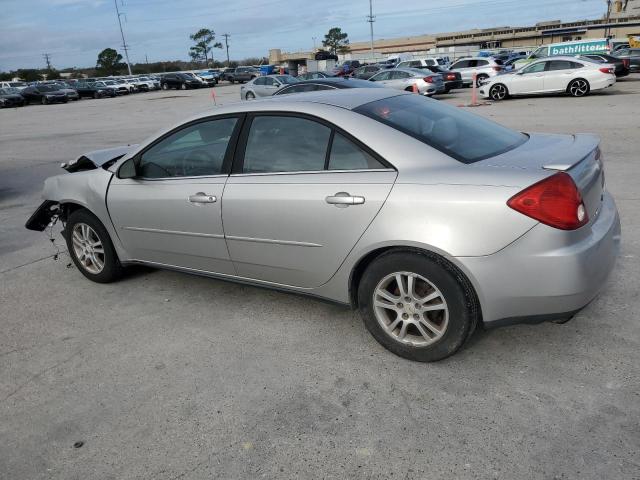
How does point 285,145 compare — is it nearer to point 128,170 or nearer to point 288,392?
point 128,170

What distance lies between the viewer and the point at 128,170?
13.7 ft

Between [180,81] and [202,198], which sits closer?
[202,198]

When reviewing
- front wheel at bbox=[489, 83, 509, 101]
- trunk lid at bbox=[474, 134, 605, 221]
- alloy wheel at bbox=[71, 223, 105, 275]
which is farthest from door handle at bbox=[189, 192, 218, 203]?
front wheel at bbox=[489, 83, 509, 101]

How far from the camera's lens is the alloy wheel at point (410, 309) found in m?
3.02

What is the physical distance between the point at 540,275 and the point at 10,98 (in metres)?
45.8

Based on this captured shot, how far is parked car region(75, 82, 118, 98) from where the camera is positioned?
148 ft

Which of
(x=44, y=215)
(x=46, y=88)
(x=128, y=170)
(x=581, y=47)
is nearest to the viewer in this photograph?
(x=128, y=170)

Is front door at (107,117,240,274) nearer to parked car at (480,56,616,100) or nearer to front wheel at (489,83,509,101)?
parked car at (480,56,616,100)

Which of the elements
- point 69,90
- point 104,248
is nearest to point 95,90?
point 69,90

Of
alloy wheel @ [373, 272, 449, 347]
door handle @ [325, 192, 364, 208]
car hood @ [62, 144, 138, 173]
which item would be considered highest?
car hood @ [62, 144, 138, 173]


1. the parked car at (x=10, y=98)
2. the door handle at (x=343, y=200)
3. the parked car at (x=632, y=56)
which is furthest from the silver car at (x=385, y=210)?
the parked car at (x=10, y=98)

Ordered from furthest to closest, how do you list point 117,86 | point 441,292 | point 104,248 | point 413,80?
point 117,86, point 413,80, point 104,248, point 441,292

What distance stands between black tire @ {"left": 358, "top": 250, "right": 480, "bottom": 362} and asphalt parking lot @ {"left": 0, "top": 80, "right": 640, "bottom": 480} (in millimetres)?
112

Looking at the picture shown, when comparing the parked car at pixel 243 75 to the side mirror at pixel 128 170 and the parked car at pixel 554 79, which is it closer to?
the parked car at pixel 554 79
